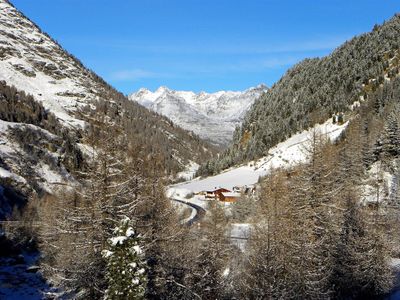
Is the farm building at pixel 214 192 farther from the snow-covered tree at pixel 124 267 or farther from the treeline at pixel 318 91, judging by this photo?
the snow-covered tree at pixel 124 267

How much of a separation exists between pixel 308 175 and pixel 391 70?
312 feet

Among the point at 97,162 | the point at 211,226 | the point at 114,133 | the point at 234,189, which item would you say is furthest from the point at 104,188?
the point at 234,189

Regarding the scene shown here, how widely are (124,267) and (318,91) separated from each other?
119 metres

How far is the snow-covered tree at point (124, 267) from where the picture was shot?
42.9ft

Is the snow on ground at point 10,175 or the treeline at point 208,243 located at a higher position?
the snow on ground at point 10,175

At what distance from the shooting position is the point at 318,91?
125 m

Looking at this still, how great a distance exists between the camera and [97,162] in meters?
16.5

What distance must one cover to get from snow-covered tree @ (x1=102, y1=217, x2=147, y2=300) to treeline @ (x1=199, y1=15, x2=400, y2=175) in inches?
3881

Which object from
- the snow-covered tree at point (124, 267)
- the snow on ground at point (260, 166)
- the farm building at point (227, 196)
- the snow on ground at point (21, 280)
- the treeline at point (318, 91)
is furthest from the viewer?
the treeline at point (318, 91)

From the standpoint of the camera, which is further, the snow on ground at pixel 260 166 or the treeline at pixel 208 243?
the snow on ground at pixel 260 166

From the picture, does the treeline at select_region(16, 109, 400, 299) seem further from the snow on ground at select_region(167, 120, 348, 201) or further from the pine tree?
the snow on ground at select_region(167, 120, 348, 201)

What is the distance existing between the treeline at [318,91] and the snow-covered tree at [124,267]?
98586 mm

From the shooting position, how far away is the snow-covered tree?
42.9 ft

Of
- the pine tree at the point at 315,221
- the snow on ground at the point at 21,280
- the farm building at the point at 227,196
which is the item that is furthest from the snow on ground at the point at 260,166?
the pine tree at the point at 315,221
